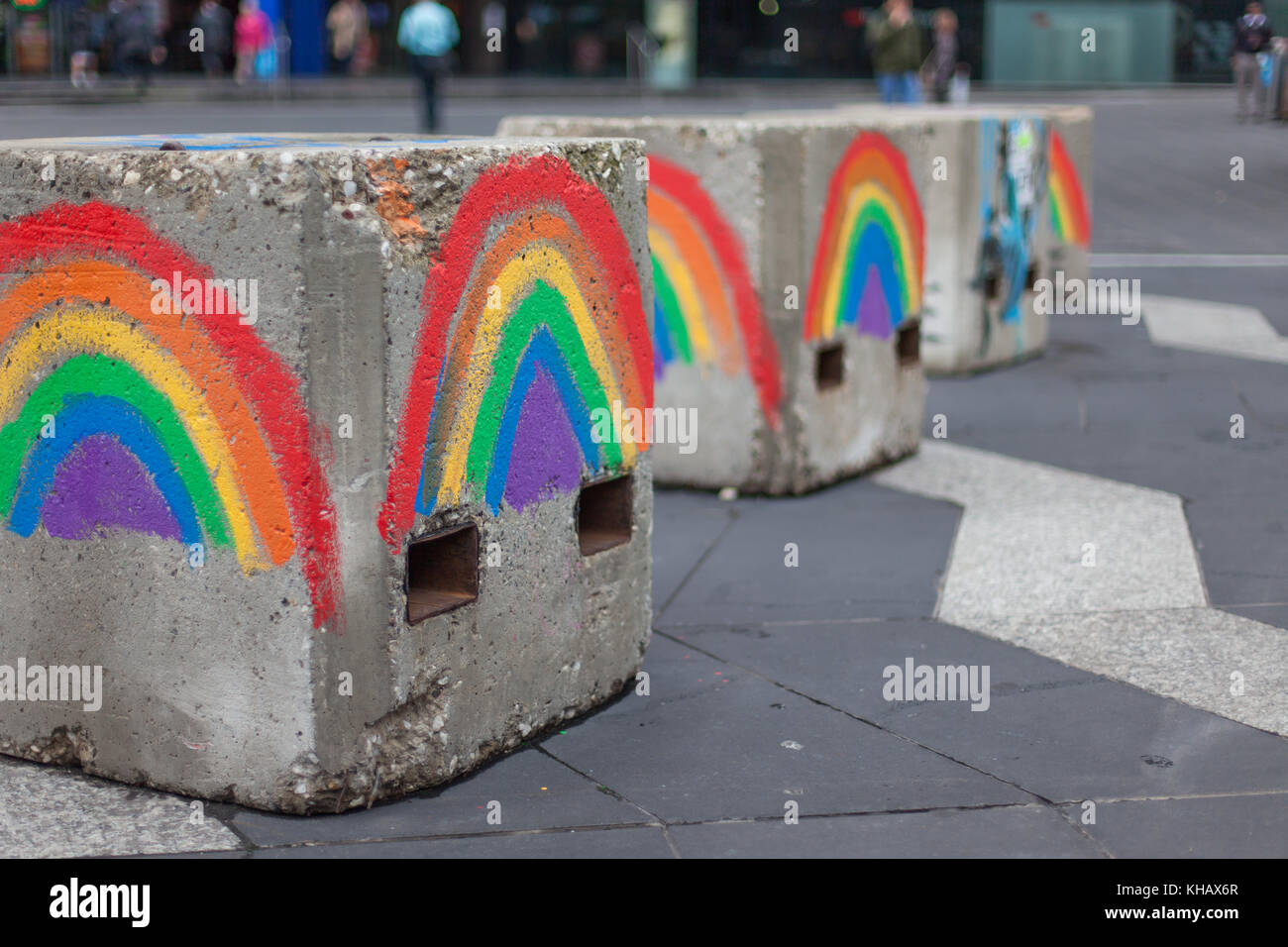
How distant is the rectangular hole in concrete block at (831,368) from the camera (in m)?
7.05

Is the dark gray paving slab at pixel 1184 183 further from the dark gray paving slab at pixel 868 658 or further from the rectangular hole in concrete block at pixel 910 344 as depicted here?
the dark gray paving slab at pixel 868 658

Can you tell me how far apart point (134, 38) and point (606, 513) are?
24.5 m

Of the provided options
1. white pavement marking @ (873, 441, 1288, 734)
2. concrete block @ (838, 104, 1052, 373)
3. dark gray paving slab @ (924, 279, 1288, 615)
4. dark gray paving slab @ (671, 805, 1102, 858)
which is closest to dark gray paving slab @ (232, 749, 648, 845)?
dark gray paving slab @ (671, 805, 1102, 858)

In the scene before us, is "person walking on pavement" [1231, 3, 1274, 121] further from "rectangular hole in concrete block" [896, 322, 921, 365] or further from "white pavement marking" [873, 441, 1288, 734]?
"white pavement marking" [873, 441, 1288, 734]

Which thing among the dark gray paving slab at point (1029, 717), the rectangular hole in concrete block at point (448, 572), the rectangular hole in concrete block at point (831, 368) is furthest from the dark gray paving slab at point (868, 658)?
the rectangular hole in concrete block at point (831, 368)

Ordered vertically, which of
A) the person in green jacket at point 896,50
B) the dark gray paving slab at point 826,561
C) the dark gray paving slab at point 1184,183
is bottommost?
the dark gray paving slab at point 826,561

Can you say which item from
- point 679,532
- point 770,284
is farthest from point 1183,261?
point 679,532

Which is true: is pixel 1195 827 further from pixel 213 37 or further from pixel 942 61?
pixel 213 37

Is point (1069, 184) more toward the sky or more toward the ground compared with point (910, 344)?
more toward the sky

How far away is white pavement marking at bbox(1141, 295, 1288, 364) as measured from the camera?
10039 mm

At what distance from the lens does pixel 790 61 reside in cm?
2877

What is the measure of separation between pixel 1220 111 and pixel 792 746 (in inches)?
907

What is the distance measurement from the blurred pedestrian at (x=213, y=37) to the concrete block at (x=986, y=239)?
20.3m

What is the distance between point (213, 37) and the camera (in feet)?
89.2
